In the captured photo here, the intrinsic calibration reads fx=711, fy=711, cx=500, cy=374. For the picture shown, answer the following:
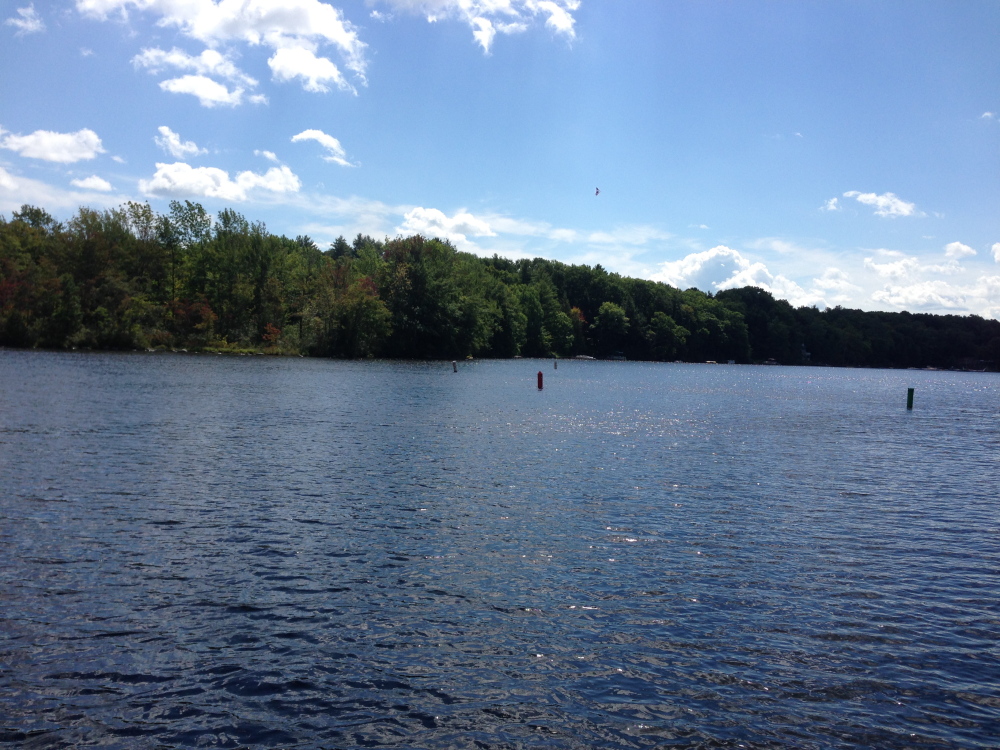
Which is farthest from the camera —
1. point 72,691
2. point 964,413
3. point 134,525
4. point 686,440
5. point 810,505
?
point 964,413

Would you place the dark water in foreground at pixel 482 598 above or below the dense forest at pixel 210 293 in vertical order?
below

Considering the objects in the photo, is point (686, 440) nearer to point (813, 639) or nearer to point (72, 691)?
point (813, 639)

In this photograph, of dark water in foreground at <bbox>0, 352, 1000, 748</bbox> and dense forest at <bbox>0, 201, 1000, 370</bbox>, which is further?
dense forest at <bbox>0, 201, 1000, 370</bbox>

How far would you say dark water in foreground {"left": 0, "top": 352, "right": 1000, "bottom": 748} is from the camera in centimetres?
895

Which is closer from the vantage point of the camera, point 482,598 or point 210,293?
point 482,598

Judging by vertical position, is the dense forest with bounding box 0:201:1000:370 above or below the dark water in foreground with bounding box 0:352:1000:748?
above

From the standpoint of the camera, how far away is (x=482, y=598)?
43.0 ft

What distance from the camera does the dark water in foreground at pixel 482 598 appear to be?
8945mm

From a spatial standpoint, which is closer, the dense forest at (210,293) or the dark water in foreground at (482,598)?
the dark water in foreground at (482,598)

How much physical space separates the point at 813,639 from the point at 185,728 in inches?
374

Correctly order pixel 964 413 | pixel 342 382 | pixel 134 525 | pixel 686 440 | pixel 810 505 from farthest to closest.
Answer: pixel 342 382
pixel 964 413
pixel 686 440
pixel 810 505
pixel 134 525

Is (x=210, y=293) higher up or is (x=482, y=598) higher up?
(x=210, y=293)

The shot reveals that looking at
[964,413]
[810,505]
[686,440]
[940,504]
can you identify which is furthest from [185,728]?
[964,413]

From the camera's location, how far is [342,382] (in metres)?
69.2
